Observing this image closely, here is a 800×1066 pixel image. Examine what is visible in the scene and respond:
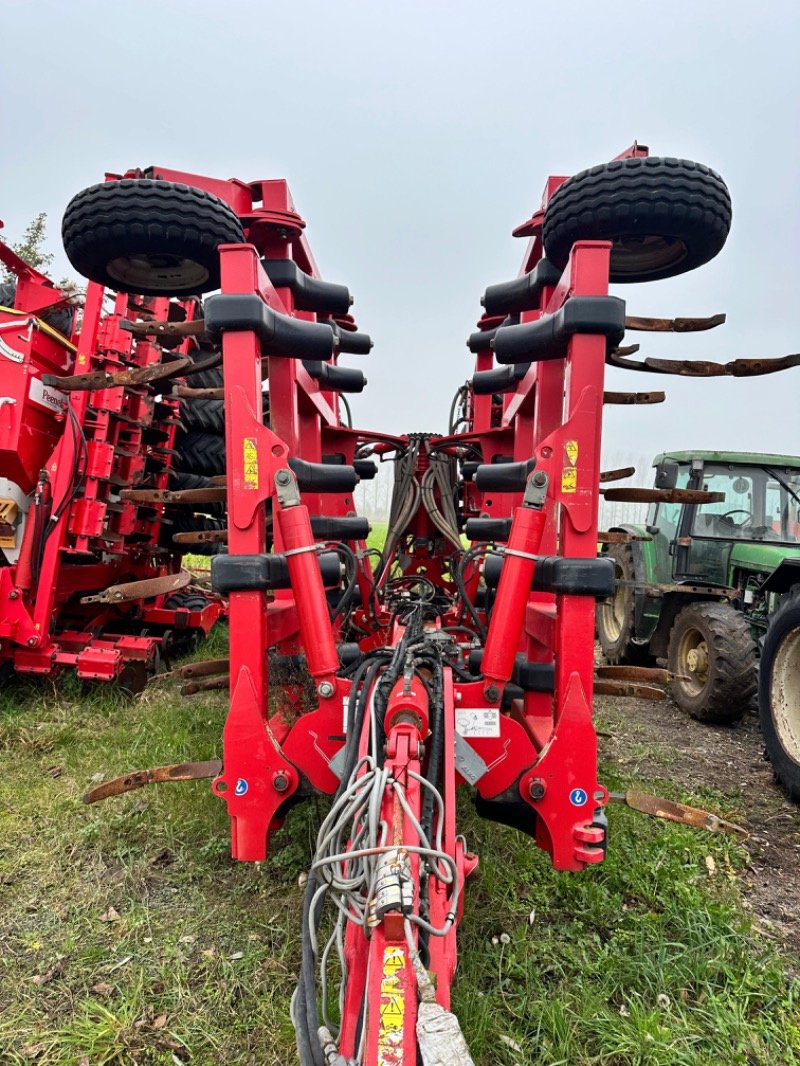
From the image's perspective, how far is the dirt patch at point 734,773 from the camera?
2.67m

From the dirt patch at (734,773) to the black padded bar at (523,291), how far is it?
7.81 ft

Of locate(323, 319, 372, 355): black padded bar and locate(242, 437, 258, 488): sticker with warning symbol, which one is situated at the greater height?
locate(323, 319, 372, 355): black padded bar

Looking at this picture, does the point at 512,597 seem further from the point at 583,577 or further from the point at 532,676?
the point at 532,676

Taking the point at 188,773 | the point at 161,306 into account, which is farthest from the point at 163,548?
the point at 188,773

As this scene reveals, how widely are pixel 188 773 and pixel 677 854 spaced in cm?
201

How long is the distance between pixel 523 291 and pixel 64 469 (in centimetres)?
301

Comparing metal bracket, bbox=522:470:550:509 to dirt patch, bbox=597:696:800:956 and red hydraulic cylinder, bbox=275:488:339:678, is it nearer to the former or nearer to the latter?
red hydraulic cylinder, bbox=275:488:339:678

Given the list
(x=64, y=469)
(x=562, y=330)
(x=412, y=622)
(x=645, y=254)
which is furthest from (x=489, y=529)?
(x=64, y=469)

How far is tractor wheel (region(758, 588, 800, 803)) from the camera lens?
3.54 m

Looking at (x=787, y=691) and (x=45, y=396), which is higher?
(x=45, y=396)

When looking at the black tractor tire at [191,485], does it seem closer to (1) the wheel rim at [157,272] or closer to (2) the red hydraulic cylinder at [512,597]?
(1) the wheel rim at [157,272]

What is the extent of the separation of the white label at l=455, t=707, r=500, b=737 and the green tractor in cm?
285

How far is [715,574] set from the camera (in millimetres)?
5539

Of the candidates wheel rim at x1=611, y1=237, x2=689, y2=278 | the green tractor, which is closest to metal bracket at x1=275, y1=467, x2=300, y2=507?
wheel rim at x1=611, y1=237, x2=689, y2=278
